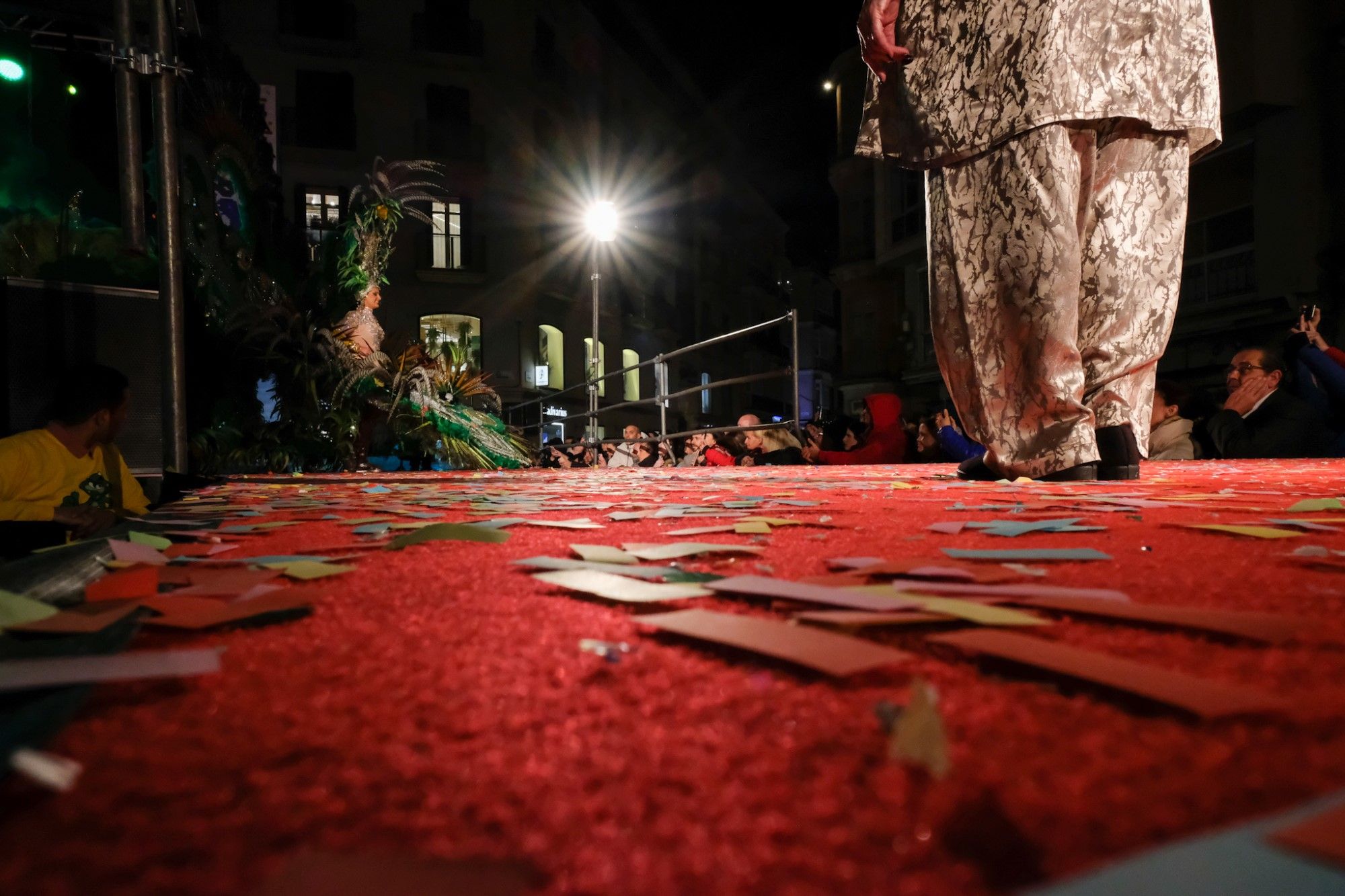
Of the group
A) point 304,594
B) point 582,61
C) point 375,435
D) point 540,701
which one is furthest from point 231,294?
point 582,61

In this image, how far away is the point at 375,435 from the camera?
5.34m

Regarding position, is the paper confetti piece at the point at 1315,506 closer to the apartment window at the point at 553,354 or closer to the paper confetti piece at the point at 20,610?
the paper confetti piece at the point at 20,610

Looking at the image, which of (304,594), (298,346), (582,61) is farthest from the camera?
(582,61)

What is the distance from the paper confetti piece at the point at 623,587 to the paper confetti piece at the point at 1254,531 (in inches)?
26.2

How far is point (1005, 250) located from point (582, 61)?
17.2 metres

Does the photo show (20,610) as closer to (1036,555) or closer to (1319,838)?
(1319,838)

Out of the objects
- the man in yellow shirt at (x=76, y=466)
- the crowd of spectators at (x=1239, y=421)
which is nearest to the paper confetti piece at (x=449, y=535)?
the man in yellow shirt at (x=76, y=466)

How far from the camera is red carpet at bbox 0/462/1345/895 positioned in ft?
0.76

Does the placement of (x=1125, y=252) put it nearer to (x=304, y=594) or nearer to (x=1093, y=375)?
(x=1093, y=375)

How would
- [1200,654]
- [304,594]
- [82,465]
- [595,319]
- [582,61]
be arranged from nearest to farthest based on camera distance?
[1200,654] → [304,594] → [82,465] → [595,319] → [582,61]

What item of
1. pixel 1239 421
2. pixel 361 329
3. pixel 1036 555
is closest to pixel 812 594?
pixel 1036 555

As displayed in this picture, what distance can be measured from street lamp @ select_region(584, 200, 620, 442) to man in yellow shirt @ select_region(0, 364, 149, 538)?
4727 millimetres

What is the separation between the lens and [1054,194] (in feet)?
5.70

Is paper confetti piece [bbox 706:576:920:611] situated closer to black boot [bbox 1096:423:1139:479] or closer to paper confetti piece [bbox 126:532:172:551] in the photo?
paper confetti piece [bbox 126:532:172:551]
